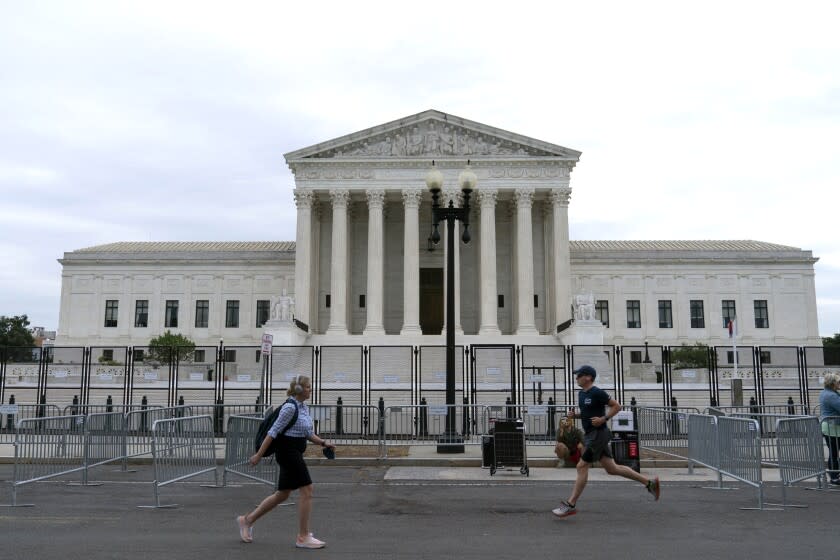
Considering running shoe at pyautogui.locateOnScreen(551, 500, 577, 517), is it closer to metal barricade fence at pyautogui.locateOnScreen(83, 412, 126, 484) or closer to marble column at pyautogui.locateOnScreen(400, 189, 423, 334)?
metal barricade fence at pyautogui.locateOnScreen(83, 412, 126, 484)

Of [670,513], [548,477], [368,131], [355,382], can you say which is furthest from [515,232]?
[670,513]

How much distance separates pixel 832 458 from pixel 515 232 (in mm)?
46365

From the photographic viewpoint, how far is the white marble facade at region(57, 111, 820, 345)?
54.9 m

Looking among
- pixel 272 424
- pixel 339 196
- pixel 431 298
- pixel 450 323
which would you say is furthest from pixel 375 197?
pixel 272 424

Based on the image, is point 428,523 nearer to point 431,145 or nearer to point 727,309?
point 431,145

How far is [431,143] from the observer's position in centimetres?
5606

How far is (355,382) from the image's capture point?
29.5 metres

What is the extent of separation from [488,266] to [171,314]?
31.3 metres

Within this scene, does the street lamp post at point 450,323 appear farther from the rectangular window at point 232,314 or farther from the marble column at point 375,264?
the rectangular window at point 232,314

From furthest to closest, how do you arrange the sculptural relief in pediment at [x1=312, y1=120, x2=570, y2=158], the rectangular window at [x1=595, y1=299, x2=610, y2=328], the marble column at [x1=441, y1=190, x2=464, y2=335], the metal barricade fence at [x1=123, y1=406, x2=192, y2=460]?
1. the rectangular window at [x1=595, y1=299, x2=610, y2=328]
2. the sculptural relief in pediment at [x1=312, y1=120, x2=570, y2=158]
3. the marble column at [x1=441, y1=190, x2=464, y2=335]
4. the metal barricade fence at [x1=123, y1=406, x2=192, y2=460]

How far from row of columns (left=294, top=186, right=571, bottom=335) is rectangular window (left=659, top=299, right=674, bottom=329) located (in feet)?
55.3

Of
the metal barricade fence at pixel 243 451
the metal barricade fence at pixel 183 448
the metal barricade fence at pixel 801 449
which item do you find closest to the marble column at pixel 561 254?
the metal barricade fence at pixel 801 449

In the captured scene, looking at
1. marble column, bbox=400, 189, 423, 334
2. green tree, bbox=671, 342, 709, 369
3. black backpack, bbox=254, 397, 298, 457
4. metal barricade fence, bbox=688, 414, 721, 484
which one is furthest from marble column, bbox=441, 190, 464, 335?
black backpack, bbox=254, 397, 298, 457

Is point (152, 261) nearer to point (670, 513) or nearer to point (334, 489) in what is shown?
point (334, 489)
